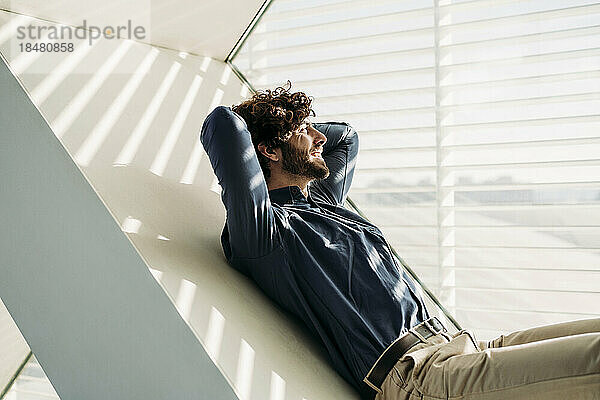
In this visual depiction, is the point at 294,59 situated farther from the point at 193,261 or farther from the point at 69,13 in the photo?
the point at 193,261

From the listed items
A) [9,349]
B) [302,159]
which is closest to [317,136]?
[302,159]

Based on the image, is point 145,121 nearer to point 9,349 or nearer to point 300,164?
point 300,164

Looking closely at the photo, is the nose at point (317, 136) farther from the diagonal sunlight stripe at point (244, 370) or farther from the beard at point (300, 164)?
the diagonal sunlight stripe at point (244, 370)

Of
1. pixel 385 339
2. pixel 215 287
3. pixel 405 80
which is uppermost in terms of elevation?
pixel 405 80

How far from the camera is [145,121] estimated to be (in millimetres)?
1923

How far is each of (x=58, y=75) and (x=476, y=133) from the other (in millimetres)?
1299

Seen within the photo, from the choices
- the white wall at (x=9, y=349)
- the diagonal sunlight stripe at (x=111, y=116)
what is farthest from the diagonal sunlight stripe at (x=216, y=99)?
the white wall at (x=9, y=349)

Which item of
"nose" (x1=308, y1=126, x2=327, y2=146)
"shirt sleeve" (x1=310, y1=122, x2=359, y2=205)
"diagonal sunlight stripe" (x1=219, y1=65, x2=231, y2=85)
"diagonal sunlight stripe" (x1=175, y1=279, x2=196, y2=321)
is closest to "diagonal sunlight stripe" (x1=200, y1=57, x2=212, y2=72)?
"diagonal sunlight stripe" (x1=219, y1=65, x2=231, y2=85)

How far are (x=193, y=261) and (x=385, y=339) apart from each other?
498 millimetres

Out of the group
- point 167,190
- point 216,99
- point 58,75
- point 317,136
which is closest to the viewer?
point 58,75

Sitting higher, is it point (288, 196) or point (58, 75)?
point (58, 75)

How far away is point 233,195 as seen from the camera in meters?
1.58

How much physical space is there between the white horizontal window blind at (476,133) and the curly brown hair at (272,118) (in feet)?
1.61

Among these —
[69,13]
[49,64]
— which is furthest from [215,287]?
[69,13]
